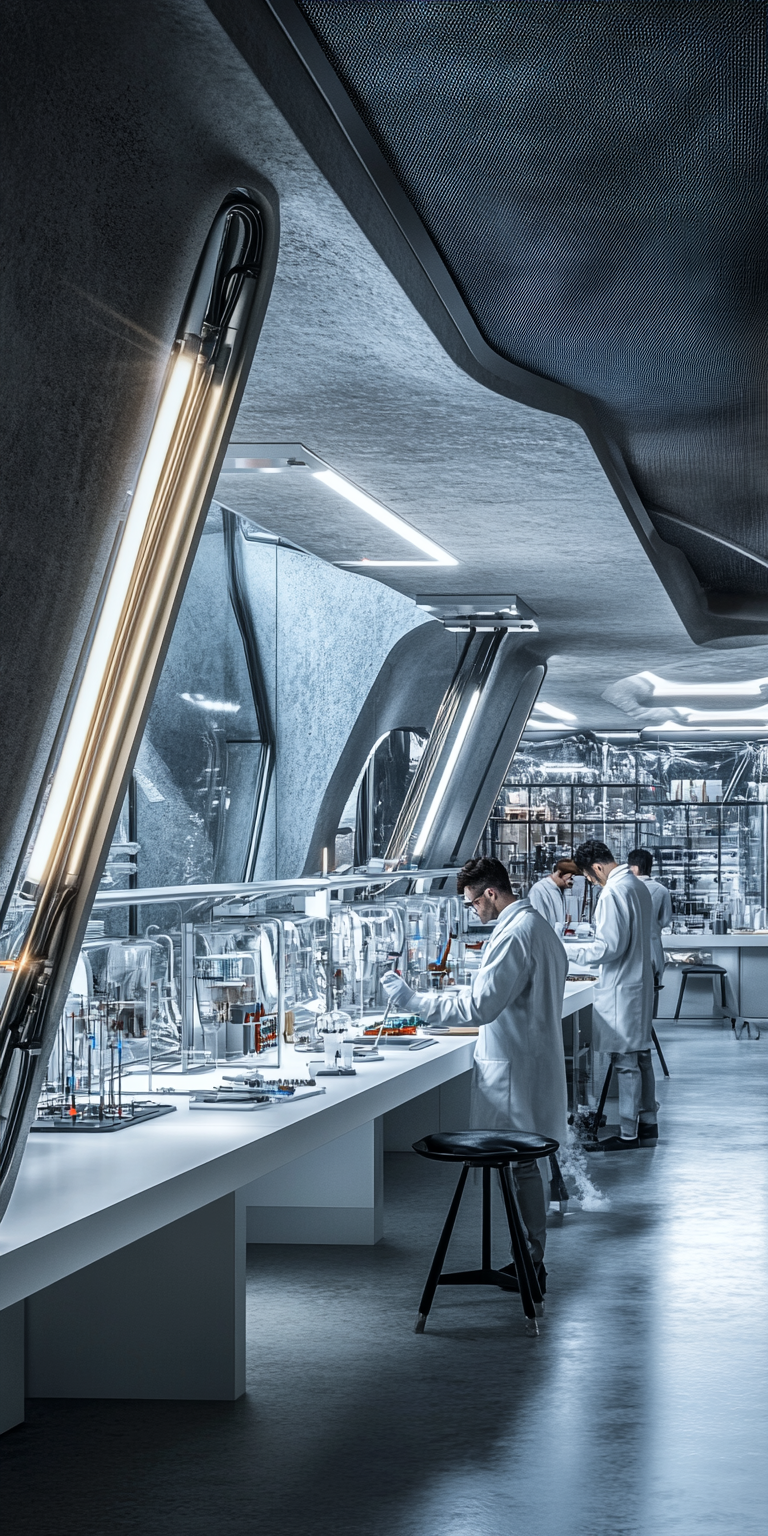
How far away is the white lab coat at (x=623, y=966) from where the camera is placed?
8578mm

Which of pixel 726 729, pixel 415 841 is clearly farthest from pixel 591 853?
pixel 726 729

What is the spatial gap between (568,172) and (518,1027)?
2.94 meters

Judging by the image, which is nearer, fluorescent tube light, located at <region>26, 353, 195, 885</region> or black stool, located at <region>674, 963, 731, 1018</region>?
fluorescent tube light, located at <region>26, 353, 195, 885</region>

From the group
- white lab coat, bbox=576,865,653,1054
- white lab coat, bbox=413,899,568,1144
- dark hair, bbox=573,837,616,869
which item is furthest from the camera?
dark hair, bbox=573,837,616,869

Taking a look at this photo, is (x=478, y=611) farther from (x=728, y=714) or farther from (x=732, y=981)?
(x=732, y=981)

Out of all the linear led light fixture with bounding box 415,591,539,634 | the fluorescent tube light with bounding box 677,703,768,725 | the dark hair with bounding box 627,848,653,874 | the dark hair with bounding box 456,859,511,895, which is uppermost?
the fluorescent tube light with bounding box 677,703,768,725

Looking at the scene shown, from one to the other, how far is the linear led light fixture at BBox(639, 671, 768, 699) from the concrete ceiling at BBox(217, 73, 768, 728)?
146 inches

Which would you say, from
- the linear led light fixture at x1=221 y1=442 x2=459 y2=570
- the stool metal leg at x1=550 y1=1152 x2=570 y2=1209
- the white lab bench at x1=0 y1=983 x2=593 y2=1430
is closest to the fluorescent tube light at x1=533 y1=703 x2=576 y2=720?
the stool metal leg at x1=550 y1=1152 x2=570 y2=1209

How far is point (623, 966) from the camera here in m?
8.68

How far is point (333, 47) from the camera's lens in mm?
3355

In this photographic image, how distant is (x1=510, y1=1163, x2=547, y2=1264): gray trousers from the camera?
5.71m

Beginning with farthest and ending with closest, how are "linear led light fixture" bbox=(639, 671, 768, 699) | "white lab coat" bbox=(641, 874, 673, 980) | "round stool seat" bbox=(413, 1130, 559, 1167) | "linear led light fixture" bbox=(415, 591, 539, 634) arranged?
"linear led light fixture" bbox=(639, 671, 768, 699) < "white lab coat" bbox=(641, 874, 673, 980) < "linear led light fixture" bbox=(415, 591, 539, 634) < "round stool seat" bbox=(413, 1130, 559, 1167)

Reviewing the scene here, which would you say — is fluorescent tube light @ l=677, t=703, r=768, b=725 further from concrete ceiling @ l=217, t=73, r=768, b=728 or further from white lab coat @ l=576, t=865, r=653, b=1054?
white lab coat @ l=576, t=865, r=653, b=1054

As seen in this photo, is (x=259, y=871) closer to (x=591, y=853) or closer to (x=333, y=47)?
(x=591, y=853)
